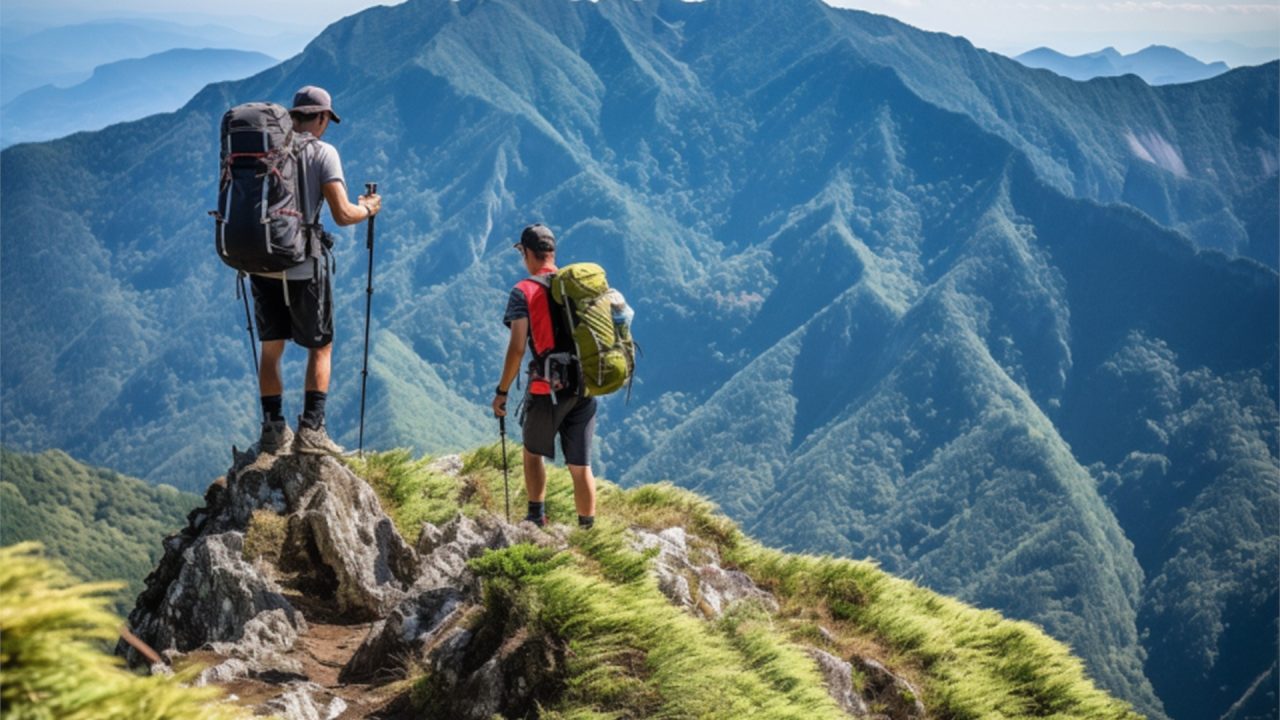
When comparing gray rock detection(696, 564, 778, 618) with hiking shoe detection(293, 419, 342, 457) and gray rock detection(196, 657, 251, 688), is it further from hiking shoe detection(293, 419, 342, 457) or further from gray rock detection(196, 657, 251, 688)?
gray rock detection(196, 657, 251, 688)

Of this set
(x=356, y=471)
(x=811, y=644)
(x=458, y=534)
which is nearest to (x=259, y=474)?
(x=356, y=471)

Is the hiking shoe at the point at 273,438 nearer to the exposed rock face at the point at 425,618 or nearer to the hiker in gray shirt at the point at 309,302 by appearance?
the hiker in gray shirt at the point at 309,302

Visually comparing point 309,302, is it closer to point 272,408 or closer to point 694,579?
point 272,408

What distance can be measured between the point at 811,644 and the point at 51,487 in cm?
19598

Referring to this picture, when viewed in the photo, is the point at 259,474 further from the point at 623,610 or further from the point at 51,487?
the point at 51,487

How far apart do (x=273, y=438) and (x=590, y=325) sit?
436 cm

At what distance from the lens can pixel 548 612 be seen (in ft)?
25.6

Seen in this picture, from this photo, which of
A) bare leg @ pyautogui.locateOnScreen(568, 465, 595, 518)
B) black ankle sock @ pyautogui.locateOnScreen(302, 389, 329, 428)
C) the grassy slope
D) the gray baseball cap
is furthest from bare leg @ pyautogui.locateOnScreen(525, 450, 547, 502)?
the gray baseball cap

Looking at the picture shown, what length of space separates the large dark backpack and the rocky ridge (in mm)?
2643

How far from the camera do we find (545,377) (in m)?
10.1

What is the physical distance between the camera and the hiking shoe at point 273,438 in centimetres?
1184

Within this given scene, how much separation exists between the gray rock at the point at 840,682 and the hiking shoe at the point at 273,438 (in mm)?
6471

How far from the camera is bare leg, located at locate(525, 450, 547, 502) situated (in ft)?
35.5

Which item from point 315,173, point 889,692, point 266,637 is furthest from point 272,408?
point 889,692
